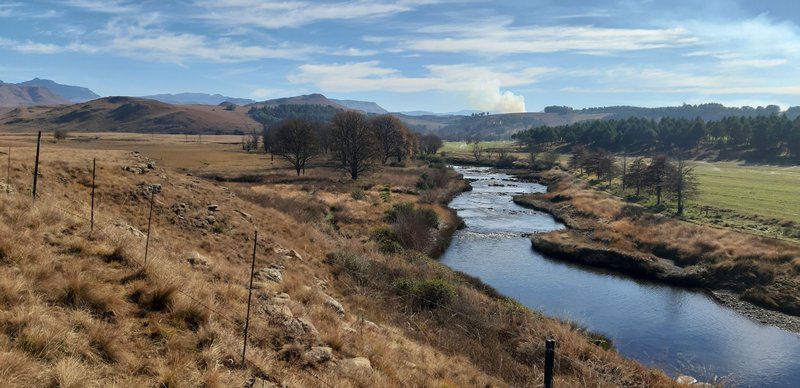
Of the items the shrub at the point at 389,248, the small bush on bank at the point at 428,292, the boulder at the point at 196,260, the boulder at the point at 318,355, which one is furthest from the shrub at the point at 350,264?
the boulder at the point at 318,355

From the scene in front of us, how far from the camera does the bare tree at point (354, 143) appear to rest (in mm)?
74812

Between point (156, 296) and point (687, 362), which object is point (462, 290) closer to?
point (687, 362)

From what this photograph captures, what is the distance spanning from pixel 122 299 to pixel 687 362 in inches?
992

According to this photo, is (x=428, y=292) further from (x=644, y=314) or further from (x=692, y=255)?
(x=692, y=255)

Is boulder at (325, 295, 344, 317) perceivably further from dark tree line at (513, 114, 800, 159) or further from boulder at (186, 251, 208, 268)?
dark tree line at (513, 114, 800, 159)

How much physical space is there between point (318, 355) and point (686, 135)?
167m

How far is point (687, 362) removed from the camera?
2347cm

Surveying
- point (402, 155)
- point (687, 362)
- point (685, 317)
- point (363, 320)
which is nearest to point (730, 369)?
point (687, 362)

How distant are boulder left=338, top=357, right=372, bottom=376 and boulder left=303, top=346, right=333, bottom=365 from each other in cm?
37

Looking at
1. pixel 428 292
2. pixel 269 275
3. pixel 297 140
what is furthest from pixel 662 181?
pixel 269 275

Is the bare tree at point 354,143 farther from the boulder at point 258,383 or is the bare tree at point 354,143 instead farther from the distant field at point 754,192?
the boulder at point 258,383

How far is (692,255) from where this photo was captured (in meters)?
40.2

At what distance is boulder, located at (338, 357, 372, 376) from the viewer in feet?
36.3

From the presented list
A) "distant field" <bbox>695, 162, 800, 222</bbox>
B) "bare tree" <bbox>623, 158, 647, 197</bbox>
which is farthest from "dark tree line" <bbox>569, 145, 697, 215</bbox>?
"distant field" <bbox>695, 162, 800, 222</bbox>
